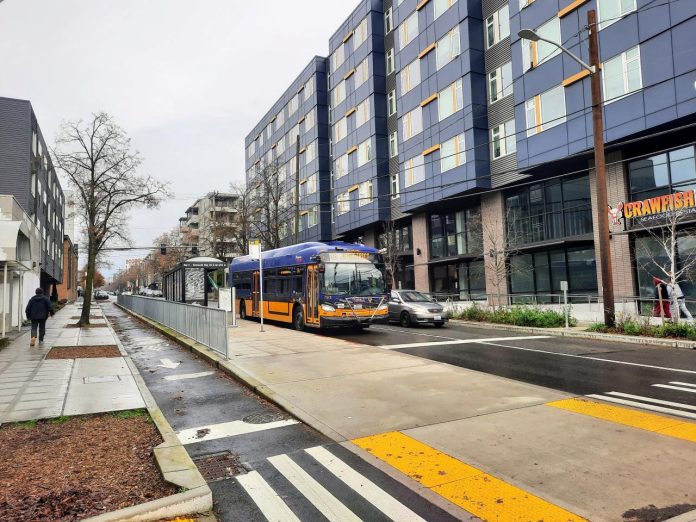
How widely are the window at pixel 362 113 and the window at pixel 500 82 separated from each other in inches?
471

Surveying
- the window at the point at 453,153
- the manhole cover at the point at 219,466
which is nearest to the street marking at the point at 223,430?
the manhole cover at the point at 219,466

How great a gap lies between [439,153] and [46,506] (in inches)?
1148

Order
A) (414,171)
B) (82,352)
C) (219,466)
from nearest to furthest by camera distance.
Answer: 1. (219,466)
2. (82,352)
3. (414,171)

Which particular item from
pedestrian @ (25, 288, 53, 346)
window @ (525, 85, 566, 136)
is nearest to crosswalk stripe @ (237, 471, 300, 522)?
pedestrian @ (25, 288, 53, 346)

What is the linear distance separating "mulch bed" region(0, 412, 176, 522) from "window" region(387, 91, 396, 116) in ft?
114

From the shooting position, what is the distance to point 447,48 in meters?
29.7

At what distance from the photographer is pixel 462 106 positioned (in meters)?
28.4

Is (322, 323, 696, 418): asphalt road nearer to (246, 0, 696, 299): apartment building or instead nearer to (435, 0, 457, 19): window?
(246, 0, 696, 299): apartment building

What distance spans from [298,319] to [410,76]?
22.7m

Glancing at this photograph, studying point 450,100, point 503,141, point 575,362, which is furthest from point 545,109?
point 575,362

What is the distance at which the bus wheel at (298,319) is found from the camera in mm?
17203

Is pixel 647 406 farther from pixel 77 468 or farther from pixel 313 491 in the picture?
pixel 77 468

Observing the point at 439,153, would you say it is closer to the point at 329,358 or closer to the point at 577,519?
the point at 329,358

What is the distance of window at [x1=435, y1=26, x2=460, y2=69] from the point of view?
95.2 ft
